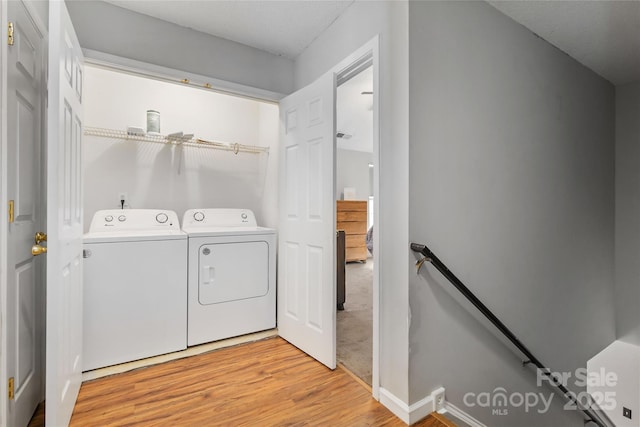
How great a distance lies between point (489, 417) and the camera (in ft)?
6.80

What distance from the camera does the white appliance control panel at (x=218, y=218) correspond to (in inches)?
113

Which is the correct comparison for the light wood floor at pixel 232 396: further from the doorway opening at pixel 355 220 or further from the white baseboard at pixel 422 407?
the doorway opening at pixel 355 220

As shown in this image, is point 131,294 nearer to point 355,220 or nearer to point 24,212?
point 24,212

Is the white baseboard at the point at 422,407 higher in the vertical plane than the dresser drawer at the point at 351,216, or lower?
lower

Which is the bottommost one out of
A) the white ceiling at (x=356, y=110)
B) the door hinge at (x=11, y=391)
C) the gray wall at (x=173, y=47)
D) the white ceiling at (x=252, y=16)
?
the door hinge at (x=11, y=391)

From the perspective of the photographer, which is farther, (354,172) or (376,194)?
(354,172)

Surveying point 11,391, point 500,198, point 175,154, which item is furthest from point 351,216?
point 11,391

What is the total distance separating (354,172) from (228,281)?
16.2 feet

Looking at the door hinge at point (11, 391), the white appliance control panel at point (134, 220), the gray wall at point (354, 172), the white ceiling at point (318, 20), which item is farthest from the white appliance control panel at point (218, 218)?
the gray wall at point (354, 172)

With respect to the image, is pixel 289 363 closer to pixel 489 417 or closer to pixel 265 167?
pixel 489 417

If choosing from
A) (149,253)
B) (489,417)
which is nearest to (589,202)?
(489,417)

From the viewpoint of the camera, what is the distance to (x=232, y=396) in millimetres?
1812

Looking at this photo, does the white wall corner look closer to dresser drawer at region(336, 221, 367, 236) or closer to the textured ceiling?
the textured ceiling

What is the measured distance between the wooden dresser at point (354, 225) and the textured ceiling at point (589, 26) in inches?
162
